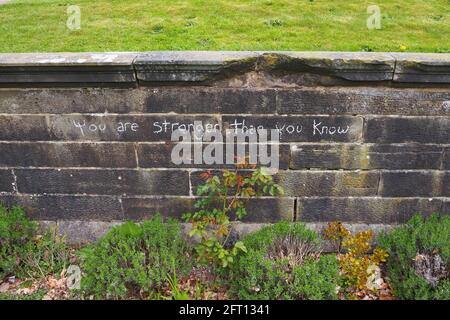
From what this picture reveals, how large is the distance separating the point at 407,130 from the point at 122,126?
2.44 metres

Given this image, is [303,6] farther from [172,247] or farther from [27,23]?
[172,247]

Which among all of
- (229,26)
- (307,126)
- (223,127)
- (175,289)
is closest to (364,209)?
(307,126)

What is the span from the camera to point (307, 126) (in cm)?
354

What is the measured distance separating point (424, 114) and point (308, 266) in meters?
1.60

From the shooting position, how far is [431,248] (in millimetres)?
3357

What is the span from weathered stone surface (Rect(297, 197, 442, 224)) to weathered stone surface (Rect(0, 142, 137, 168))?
1654 millimetres

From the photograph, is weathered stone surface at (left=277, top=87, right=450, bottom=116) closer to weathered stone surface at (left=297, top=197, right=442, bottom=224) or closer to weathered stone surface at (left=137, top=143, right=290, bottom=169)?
weathered stone surface at (left=137, top=143, right=290, bottom=169)

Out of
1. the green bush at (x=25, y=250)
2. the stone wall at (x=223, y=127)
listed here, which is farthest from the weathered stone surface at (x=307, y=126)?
the green bush at (x=25, y=250)

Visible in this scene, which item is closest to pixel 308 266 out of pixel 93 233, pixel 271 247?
pixel 271 247

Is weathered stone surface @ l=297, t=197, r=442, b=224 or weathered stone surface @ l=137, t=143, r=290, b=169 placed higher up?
weathered stone surface @ l=137, t=143, r=290, b=169

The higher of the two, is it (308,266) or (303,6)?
(303,6)

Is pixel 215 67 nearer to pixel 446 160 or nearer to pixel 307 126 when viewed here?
pixel 307 126

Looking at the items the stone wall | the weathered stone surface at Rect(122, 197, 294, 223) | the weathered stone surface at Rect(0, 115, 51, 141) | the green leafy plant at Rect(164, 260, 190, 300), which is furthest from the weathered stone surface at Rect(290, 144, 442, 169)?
the weathered stone surface at Rect(0, 115, 51, 141)

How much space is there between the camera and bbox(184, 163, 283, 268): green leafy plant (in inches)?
136
